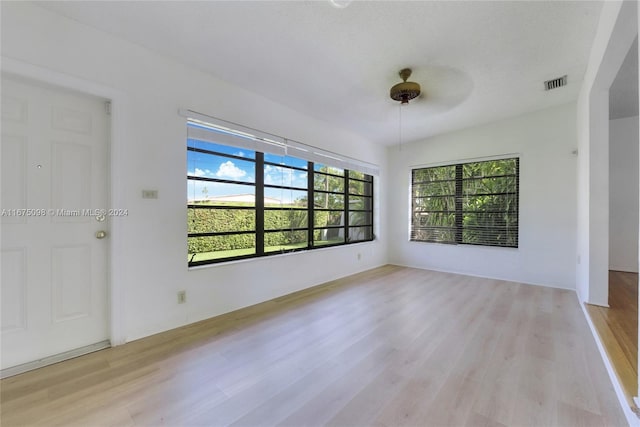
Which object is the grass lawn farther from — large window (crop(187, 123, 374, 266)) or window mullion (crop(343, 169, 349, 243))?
window mullion (crop(343, 169, 349, 243))

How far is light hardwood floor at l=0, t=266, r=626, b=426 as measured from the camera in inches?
58.9

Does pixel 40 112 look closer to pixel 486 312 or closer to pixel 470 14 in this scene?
pixel 470 14

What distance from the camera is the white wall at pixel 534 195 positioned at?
3979 millimetres

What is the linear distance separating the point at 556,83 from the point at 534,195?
1.70m

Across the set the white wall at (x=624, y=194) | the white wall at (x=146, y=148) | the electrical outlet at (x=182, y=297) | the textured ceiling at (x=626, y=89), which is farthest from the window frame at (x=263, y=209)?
the white wall at (x=624, y=194)

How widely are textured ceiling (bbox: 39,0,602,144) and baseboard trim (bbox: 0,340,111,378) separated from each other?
8.57 feet

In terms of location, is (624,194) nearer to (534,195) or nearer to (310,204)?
(534,195)

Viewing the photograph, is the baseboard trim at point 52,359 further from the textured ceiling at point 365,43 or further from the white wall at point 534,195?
the white wall at point 534,195

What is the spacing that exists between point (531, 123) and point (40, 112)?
5.98 m

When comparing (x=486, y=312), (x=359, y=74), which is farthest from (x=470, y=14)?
(x=486, y=312)

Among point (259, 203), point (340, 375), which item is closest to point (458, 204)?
point (259, 203)

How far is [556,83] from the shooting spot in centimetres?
329

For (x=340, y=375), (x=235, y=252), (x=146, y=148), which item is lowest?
(x=340, y=375)

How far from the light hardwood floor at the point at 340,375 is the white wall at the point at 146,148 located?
0.28 meters
